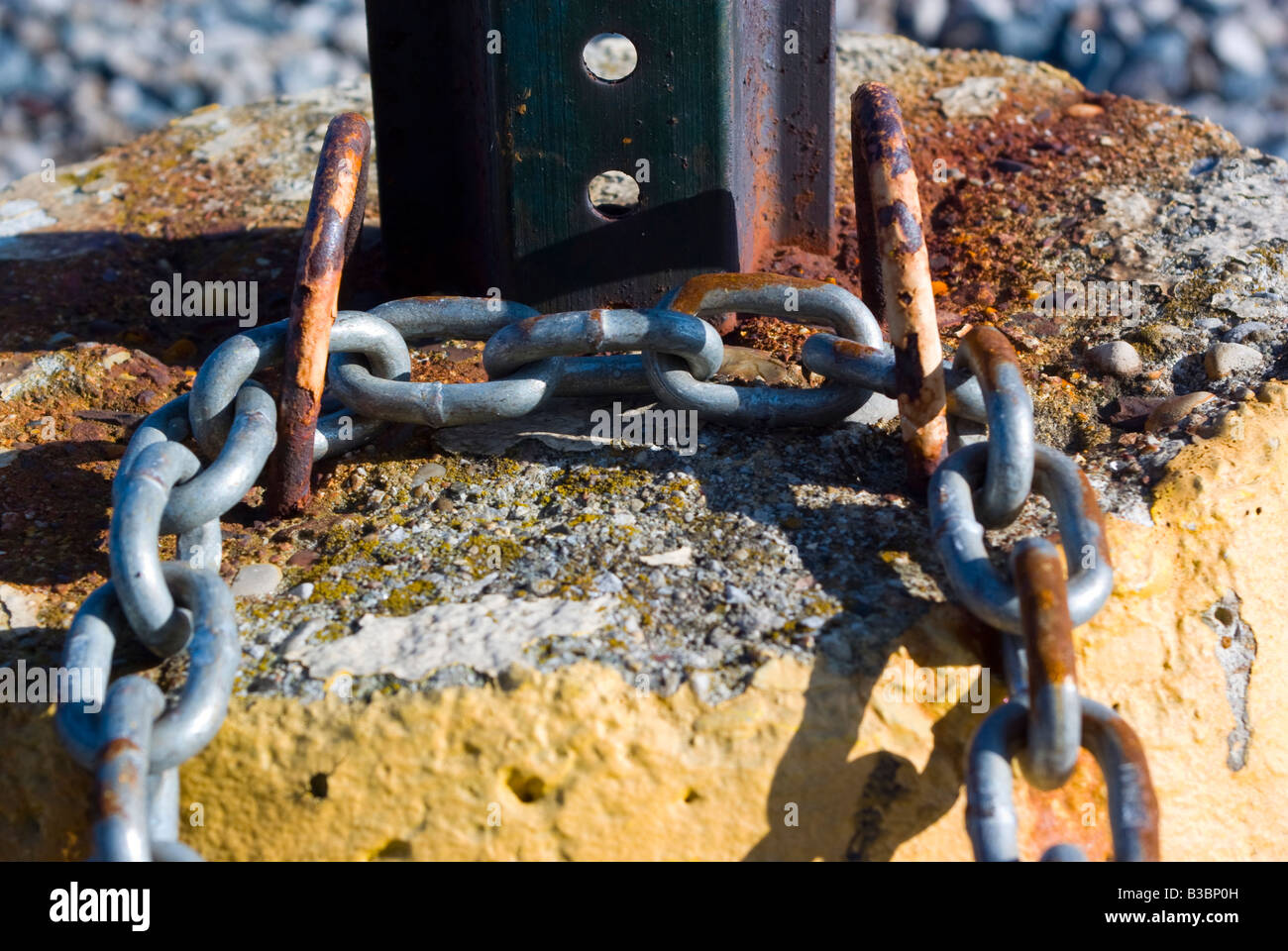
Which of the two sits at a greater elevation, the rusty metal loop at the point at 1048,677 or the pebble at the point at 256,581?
the pebble at the point at 256,581

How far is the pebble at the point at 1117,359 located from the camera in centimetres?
199

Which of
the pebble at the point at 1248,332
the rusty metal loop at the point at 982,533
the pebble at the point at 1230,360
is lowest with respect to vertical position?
the rusty metal loop at the point at 982,533

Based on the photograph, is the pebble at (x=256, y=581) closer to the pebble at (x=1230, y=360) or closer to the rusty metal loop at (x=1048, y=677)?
the rusty metal loop at (x=1048, y=677)

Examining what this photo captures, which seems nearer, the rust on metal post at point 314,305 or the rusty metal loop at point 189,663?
the rusty metal loop at point 189,663

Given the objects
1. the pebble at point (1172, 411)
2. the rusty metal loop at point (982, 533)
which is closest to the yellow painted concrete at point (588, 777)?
the rusty metal loop at point (982, 533)

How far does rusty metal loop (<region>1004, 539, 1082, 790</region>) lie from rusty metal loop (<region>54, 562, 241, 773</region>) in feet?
2.67

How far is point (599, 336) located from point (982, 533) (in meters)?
0.56

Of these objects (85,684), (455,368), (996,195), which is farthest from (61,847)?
(996,195)

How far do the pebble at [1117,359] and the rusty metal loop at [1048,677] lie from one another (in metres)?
0.79

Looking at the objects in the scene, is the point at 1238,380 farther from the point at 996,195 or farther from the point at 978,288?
the point at 996,195

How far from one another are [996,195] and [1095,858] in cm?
152

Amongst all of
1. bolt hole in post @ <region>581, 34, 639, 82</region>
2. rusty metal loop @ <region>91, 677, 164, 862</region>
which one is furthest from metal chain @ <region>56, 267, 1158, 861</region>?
bolt hole in post @ <region>581, 34, 639, 82</region>

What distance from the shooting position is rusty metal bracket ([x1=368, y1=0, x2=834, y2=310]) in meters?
1.92

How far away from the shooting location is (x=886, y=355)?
169 centimetres
